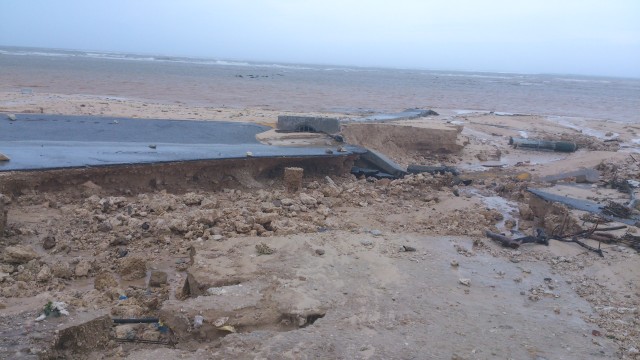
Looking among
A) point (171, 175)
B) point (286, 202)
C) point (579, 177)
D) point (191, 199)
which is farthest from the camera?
point (579, 177)

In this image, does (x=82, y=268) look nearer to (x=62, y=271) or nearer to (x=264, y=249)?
(x=62, y=271)

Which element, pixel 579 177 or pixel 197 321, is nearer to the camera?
pixel 197 321

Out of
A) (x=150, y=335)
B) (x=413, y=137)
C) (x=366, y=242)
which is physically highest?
(x=413, y=137)

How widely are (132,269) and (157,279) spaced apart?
313 millimetres

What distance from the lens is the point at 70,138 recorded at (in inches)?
274

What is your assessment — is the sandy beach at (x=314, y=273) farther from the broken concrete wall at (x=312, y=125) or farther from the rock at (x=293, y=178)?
the broken concrete wall at (x=312, y=125)

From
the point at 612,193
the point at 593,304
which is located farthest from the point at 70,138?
the point at 612,193

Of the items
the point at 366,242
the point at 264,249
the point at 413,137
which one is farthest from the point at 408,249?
the point at 413,137

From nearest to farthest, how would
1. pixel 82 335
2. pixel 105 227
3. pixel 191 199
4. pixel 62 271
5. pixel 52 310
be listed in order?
pixel 82 335
pixel 52 310
pixel 62 271
pixel 105 227
pixel 191 199

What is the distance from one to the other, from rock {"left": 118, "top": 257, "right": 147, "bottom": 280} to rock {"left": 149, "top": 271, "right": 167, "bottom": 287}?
205 millimetres

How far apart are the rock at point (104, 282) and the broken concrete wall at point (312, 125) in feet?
18.4

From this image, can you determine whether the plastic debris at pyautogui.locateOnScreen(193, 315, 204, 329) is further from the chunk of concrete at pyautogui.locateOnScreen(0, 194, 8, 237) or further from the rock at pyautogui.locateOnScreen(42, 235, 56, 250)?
the chunk of concrete at pyautogui.locateOnScreen(0, 194, 8, 237)

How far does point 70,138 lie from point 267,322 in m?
5.08

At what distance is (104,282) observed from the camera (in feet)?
12.5
